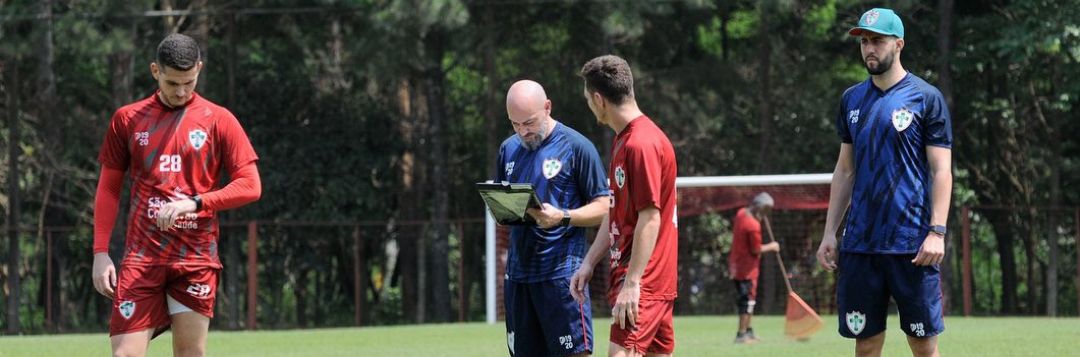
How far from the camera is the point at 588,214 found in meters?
6.85

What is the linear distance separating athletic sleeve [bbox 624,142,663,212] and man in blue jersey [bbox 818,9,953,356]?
1141mm

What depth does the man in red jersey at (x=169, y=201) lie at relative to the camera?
6660 mm

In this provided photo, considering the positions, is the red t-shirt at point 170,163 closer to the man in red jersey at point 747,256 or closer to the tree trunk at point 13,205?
the man in red jersey at point 747,256

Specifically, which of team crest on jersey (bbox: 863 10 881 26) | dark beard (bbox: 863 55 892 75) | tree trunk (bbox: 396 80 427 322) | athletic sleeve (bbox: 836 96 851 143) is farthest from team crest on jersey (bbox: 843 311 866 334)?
tree trunk (bbox: 396 80 427 322)

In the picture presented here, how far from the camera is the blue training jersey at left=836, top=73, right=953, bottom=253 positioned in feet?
21.8

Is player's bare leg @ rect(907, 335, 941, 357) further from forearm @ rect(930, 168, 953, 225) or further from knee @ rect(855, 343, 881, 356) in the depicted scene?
forearm @ rect(930, 168, 953, 225)

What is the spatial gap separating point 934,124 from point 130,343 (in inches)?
146

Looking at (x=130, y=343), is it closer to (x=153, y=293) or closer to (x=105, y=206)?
(x=153, y=293)

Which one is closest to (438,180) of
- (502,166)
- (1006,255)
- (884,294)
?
(1006,255)

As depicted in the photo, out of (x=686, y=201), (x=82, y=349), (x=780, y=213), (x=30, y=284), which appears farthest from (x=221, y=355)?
(x=30, y=284)

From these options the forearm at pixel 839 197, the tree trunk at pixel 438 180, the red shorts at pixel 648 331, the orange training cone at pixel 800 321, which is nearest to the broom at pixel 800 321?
the orange training cone at pixel 800 321

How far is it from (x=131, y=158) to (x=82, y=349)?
942 centimetres

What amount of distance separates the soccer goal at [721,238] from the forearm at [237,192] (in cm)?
1185

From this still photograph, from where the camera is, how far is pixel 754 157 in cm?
2900
